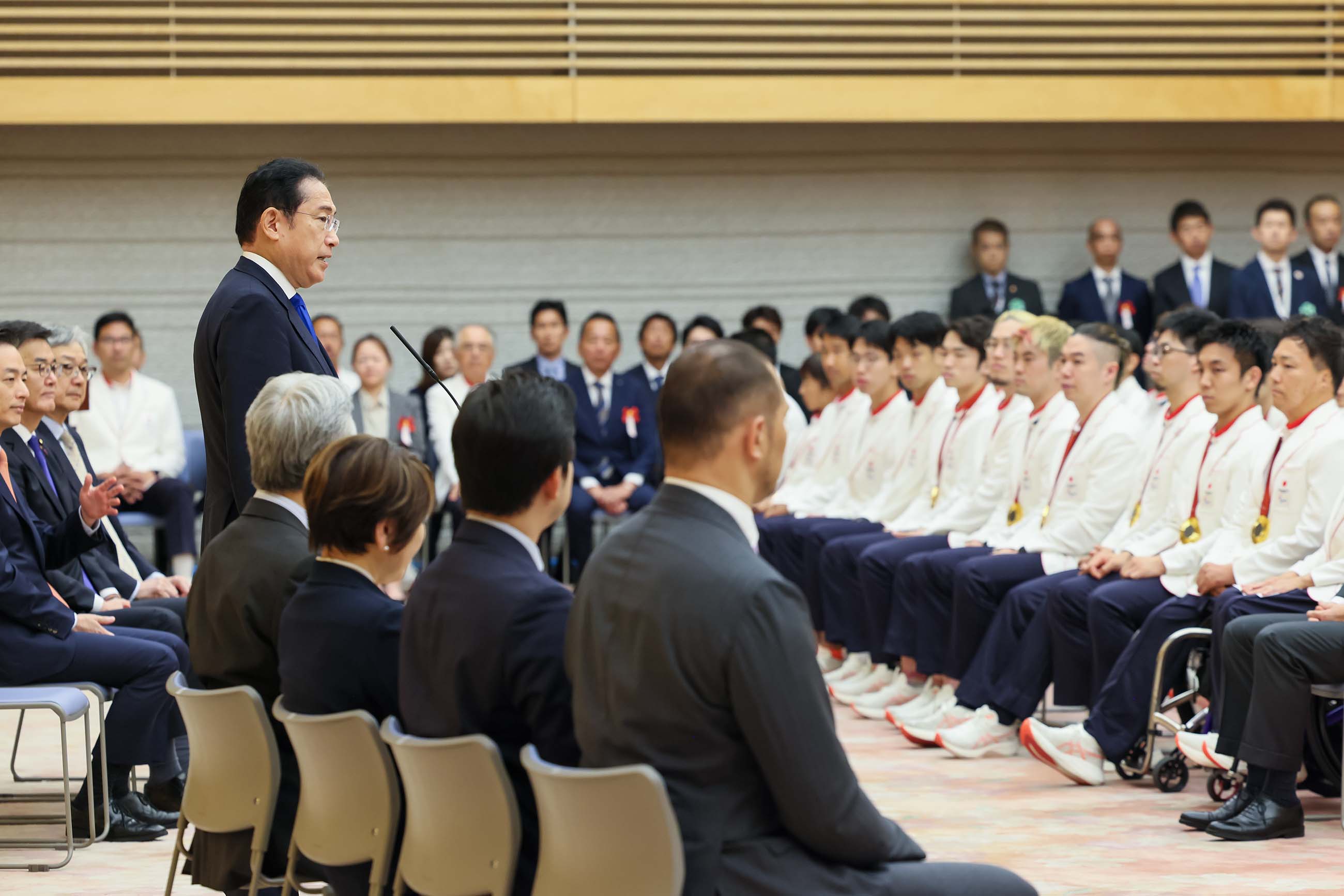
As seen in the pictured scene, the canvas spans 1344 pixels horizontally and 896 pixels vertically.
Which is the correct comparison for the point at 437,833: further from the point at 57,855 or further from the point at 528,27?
the point at 528,27

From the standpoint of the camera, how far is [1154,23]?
9688mm

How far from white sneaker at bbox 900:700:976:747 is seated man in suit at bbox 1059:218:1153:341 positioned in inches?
170

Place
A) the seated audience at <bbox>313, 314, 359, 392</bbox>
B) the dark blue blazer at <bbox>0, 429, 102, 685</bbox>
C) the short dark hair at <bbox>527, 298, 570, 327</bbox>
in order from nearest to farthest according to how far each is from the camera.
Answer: the dark blue blazer at <bbox>0, 429, 102, 685</bbox> < the seated audience at <bbox>313, 314, 359, 392</bbox> < the short dark hair at <bbox>527, 298, 570, 327</bbox>

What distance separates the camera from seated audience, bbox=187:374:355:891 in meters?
2.99

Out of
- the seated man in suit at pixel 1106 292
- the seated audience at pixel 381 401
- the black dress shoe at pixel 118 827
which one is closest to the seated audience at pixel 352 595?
the black dress shoe at pixel 118 827

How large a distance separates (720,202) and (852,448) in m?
3.01

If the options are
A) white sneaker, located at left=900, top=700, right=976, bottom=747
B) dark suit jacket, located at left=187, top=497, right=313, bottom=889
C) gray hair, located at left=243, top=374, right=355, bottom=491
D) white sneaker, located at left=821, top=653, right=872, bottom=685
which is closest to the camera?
dark suit jacket, located at left=187, top=497, right=313, bottom=889

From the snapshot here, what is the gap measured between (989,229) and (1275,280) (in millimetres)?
1732

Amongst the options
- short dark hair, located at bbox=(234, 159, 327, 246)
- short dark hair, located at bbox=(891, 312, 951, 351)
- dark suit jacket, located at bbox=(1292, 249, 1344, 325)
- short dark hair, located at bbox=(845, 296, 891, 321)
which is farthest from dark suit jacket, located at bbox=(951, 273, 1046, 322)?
short dark hair, located at bbox=(234, 159, 327, 246)

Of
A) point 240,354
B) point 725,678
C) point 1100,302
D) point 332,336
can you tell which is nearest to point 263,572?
point 240,354

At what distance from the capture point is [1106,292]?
965 centimetres

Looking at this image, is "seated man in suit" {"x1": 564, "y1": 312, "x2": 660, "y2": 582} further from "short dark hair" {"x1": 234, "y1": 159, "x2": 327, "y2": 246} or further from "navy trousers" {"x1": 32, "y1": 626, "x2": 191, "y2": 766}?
"short dark hair" {"x1": 234, "y1": 159, "x2": 327, "y2": 246}

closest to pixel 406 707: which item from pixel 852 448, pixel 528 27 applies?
pixel 852 448

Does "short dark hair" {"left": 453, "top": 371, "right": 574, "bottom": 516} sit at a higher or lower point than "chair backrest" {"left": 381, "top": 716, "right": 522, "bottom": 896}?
higher
